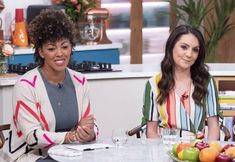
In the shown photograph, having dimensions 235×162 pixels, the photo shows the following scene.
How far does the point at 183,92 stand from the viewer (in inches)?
125

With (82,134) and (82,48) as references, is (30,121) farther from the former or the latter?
(82,48)

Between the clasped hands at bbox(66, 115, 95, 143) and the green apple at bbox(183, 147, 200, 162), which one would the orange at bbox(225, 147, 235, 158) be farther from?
the clasped hands at bbox(66, 115, 95, 143)

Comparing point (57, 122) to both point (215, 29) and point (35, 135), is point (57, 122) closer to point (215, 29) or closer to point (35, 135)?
point (35, 135)

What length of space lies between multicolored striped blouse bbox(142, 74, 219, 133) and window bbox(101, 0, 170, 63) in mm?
3691

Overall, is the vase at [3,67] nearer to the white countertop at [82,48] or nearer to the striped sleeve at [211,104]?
the white countertop at [82,48]

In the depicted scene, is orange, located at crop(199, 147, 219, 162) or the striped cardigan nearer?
orange, located at crop(199, 147, 219, 162)

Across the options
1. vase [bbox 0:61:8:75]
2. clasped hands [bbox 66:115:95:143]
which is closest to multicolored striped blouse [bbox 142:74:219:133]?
clasped hands [bbox 66:115:95:143]

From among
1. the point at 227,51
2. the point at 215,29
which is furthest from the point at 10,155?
the point at 227,51

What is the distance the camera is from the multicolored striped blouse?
3170 millimetres

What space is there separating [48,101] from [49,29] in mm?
369

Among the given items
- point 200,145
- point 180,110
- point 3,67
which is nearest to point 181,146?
point 200,145

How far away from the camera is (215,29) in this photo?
252 inches

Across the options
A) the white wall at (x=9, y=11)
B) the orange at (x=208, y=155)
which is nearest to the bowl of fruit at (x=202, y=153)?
the orange at (x=208, y=155)

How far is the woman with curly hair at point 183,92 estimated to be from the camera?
3.17 metres
